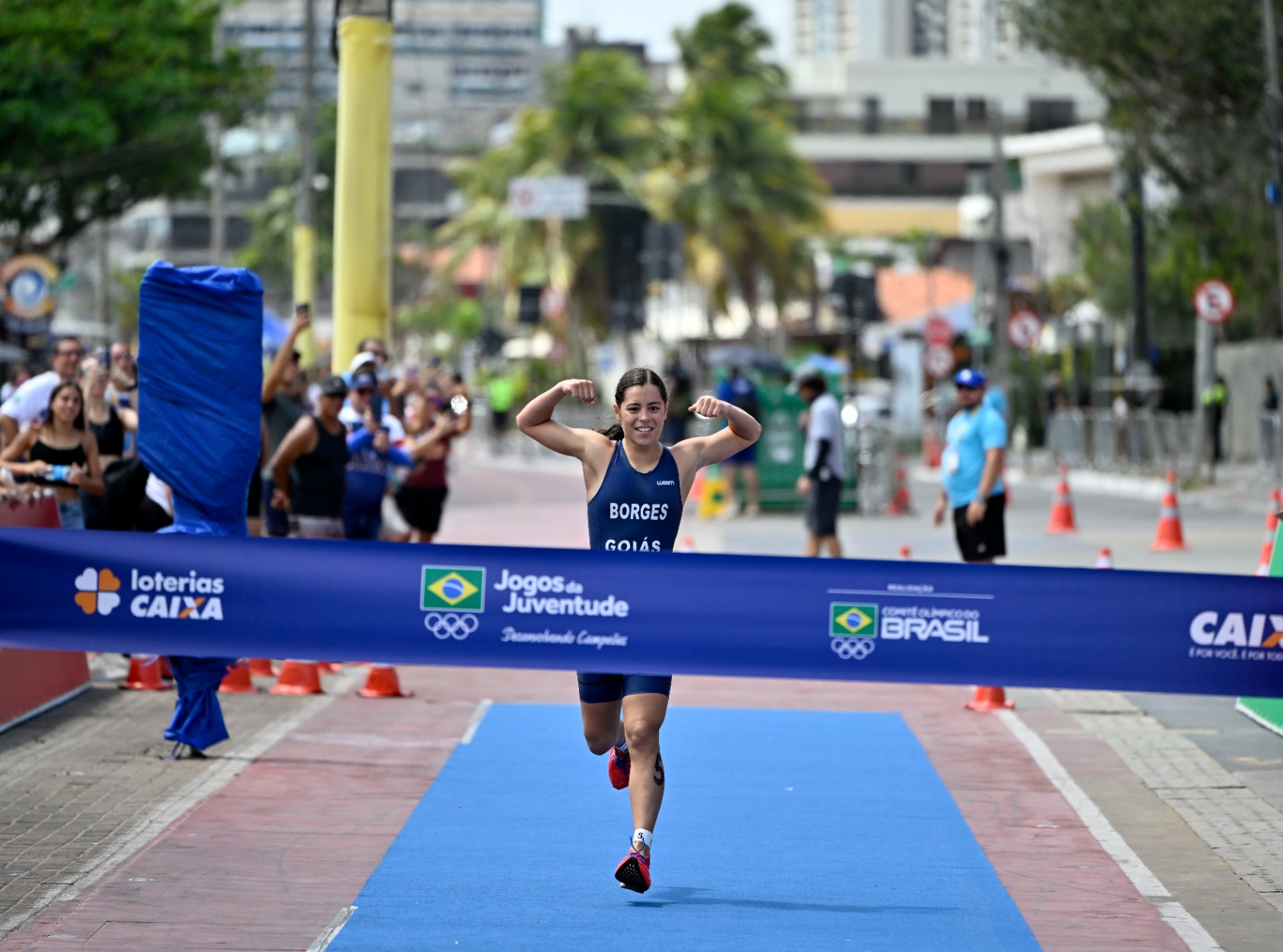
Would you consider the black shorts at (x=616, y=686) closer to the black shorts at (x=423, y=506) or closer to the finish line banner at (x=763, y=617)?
the finish line banner at (x=763, y=617)

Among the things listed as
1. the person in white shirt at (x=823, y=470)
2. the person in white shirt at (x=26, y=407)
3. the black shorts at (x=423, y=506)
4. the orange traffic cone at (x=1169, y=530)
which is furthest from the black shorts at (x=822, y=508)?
the person in white shirt at (x=26, y=407)

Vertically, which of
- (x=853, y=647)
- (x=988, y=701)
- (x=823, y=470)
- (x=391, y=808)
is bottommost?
(x=988, y=701)

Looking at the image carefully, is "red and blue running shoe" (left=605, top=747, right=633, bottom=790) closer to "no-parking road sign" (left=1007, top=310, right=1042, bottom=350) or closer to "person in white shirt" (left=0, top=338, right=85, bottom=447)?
"person in white shirt" (left=0, top=338, right=85, bottom=447)

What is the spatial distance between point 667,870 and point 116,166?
1555 inches

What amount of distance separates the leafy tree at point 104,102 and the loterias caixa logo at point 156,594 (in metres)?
32.2

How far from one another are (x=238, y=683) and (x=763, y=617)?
18.0 feet

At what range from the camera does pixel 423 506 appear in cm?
1574

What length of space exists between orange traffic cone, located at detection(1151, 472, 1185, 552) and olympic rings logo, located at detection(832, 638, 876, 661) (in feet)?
47.1

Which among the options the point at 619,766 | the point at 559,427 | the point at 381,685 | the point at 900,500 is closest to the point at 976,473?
the point at 381,685

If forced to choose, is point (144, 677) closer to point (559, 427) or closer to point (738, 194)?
point (559, 427)

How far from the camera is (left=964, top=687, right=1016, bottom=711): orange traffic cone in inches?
482

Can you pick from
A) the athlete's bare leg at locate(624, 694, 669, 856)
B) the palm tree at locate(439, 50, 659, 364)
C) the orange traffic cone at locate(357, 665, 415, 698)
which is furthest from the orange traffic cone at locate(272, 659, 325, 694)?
the palm tree at locate(439, 50, 659, 364)

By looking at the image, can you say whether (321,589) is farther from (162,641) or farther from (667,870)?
(667,870)

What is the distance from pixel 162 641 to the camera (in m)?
8.13
